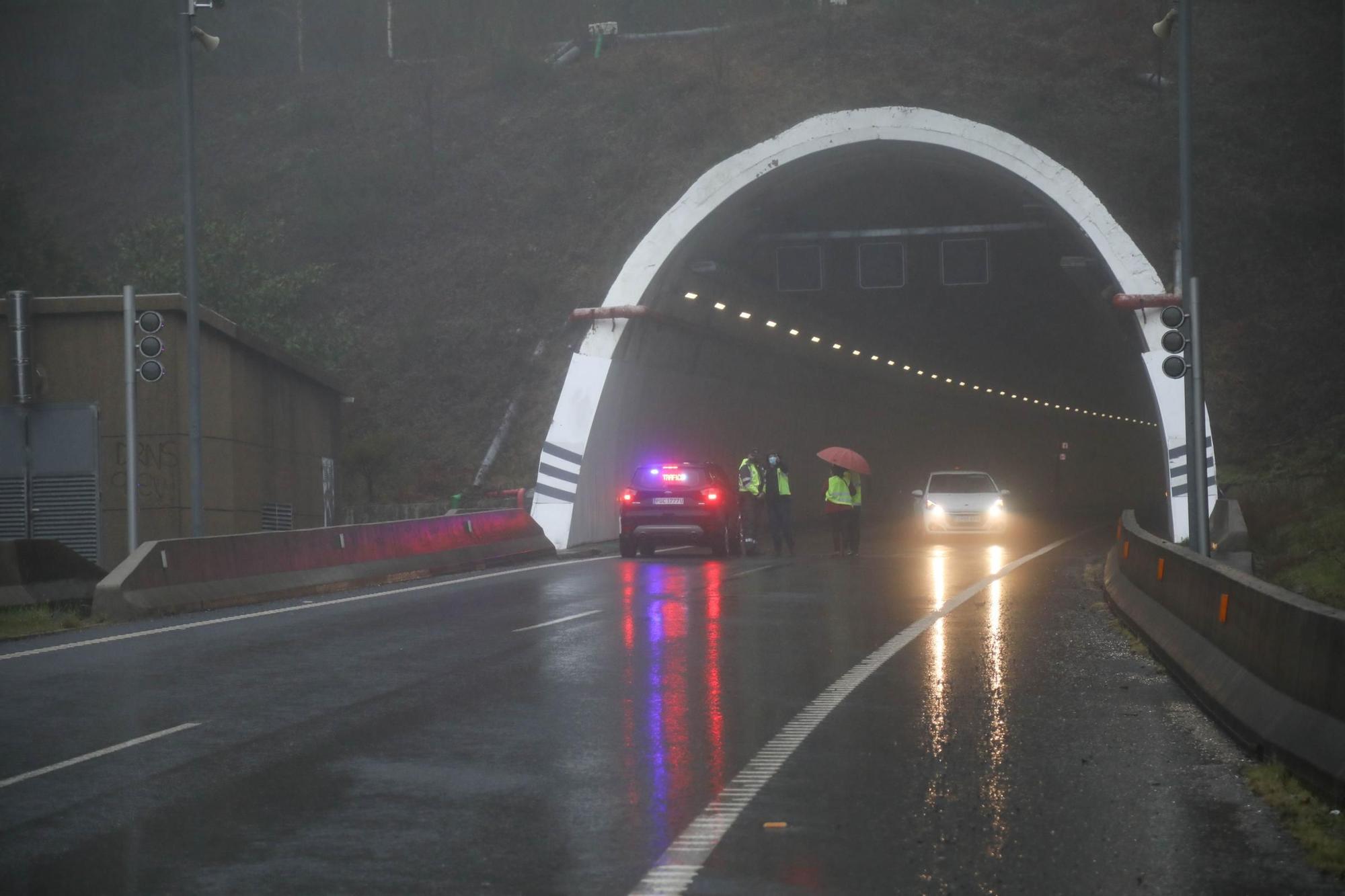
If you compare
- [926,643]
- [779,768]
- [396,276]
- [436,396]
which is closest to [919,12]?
[396,276]

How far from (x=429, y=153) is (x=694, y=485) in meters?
46.6

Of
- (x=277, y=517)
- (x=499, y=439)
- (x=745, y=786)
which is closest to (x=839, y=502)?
(x=277, y=517)

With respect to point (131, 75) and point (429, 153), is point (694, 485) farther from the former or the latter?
point (131, 75)

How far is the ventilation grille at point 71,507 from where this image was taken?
2459cm

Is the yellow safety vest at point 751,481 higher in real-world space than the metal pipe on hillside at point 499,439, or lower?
lower

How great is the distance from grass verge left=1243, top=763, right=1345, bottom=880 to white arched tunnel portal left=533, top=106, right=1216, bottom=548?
23189mm

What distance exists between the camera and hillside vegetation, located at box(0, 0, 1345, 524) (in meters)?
44.1

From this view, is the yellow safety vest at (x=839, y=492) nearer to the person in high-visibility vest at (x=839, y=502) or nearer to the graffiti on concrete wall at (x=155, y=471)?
the person in high-visibility vest at (x=839, y=502)

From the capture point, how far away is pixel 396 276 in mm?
60750

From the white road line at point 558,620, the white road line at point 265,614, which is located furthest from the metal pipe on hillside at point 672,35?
the white road line at point 558,620

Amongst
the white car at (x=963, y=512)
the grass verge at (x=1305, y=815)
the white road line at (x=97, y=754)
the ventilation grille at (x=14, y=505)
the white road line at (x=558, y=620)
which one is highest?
the ventilation grille at (x=14, y=505)

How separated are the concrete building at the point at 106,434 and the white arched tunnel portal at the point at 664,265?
7.31m

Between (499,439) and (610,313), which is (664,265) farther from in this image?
(499,439)

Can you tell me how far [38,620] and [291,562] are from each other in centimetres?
382
